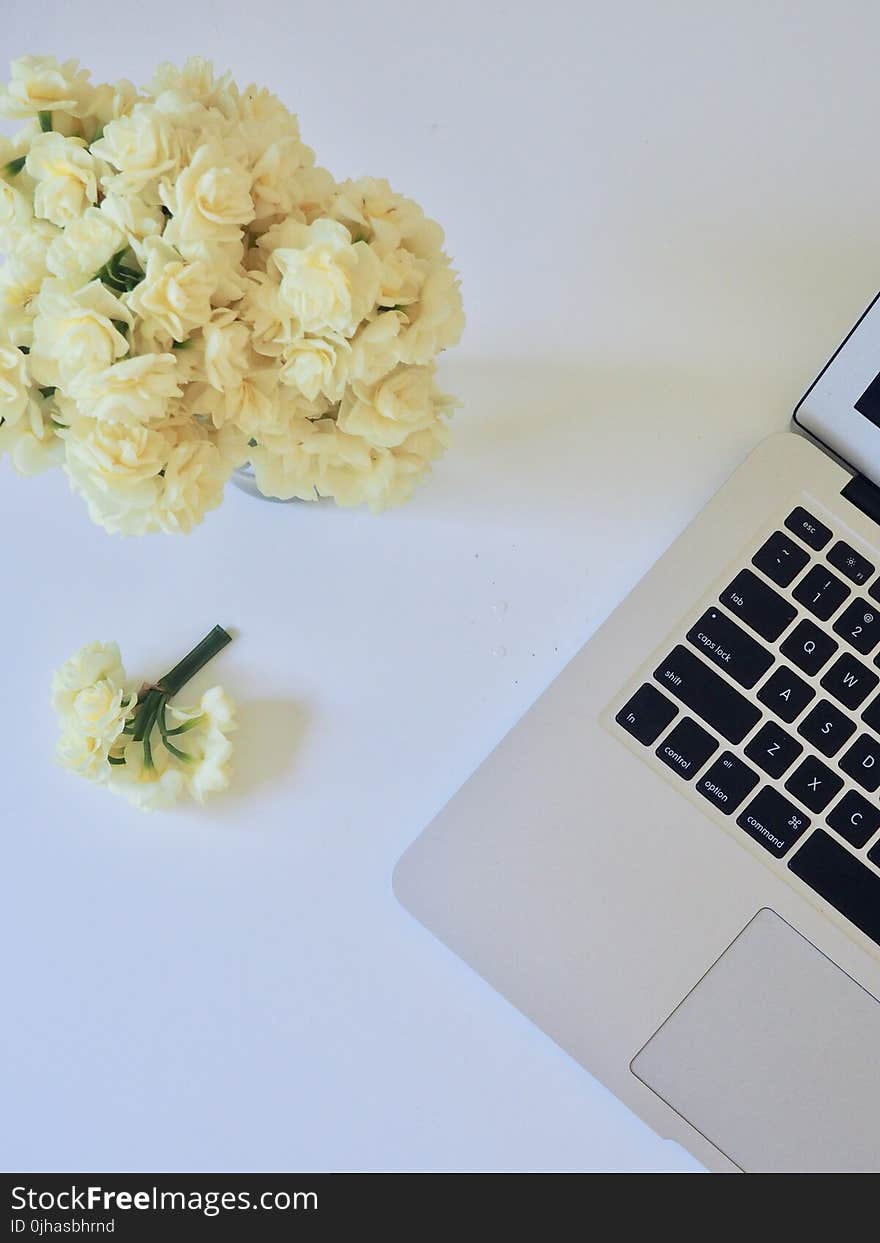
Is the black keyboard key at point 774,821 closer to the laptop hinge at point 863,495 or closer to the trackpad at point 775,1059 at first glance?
the trackpad at point 775,1059

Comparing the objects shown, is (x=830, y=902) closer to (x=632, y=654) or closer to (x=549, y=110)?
(x=632, y=654)

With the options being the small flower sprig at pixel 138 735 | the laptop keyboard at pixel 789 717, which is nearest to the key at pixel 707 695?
the laptop keyboard at pixel 789 717

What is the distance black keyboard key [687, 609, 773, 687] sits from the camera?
555 mm

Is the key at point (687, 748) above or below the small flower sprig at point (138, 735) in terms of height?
above

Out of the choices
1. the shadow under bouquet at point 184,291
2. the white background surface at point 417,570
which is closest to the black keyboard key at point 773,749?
the white background surface at point 417,570

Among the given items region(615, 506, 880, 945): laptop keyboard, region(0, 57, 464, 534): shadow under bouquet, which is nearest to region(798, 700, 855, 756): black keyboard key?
region(615, 506, 880, 945): laptop keyboard

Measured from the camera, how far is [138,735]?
1.91 feet

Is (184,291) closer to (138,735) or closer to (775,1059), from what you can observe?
→ (138,735)

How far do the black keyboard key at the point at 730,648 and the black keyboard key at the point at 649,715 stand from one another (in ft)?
0.10

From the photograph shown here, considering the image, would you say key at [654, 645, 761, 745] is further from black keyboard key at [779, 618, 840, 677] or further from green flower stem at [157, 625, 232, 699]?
A: green flower stem at [157, 625, 232, 699]

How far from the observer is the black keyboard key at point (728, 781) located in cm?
55

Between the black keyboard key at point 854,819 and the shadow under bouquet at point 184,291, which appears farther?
the black keyboard key at point 854,819

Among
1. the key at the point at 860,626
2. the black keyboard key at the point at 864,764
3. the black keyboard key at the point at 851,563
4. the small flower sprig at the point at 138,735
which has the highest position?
the black keyboard key at the point at 851,563
